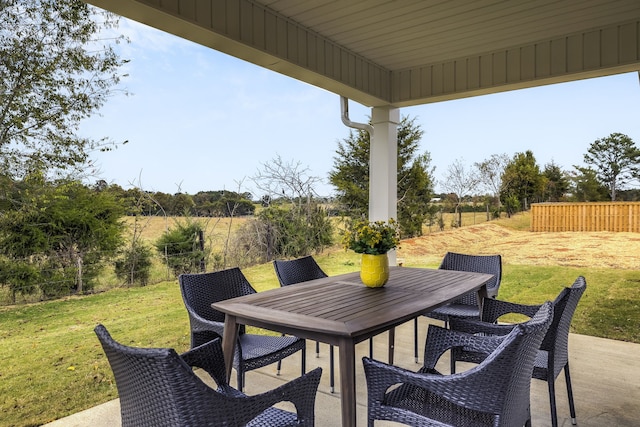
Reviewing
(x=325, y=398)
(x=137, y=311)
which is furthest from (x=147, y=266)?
(x=325, y=398)

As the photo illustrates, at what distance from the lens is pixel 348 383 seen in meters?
1.75

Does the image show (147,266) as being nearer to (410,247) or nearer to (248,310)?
(248,310)

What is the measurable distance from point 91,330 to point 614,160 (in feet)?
17.6

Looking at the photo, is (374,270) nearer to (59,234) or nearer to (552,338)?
(552,338)

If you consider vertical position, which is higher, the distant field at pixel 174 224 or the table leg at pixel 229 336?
the distant field at pixel 174 224

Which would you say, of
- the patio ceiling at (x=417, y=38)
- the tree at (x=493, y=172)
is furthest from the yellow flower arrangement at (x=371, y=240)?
the tree at (x=493, y=172)

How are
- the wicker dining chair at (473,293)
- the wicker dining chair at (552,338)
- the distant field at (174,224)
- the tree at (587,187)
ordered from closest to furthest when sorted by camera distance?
the wicker dining chair at (552,338) < the wicker dining chair at (473,293) < the distant field at (174,224) < the tree at (587,187)

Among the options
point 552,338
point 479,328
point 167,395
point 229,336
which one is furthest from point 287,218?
point 167,395

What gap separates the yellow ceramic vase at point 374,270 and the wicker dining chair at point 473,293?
0.76 metres

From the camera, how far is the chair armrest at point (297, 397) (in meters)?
1.44

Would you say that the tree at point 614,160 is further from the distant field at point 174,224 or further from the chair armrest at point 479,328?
the distant field at point 174,224

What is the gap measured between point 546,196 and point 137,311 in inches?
180

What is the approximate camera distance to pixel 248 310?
6.89 ft

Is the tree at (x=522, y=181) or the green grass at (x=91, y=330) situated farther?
the tree at (x=522, y=181)
